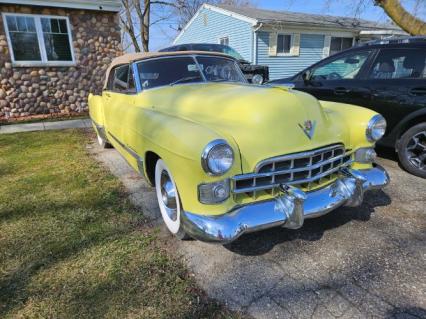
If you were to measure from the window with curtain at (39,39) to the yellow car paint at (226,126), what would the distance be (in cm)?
813

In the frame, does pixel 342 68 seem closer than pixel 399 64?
No

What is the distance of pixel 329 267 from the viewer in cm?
261

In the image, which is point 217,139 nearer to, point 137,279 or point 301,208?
point 301,208

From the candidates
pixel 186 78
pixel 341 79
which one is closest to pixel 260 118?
pixel 186 78

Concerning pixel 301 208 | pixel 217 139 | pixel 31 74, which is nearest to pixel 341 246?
pixel 301 208

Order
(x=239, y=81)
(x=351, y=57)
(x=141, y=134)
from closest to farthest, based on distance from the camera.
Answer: (x=141, y=134), (x=239, y=81), (x=351, y=57)

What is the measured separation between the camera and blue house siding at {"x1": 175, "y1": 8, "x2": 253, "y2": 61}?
1591 centimetres

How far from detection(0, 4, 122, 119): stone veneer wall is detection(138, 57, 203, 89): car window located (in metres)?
7.76

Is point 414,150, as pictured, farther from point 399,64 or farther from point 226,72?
point 226,72

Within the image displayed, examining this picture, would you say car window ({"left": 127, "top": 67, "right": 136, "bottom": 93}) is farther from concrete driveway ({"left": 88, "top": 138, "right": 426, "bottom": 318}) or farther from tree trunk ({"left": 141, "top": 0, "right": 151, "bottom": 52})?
tree trunk ({"left": 141, "top": 0, "right": 151, "bottom": 52})

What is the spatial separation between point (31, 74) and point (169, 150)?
31.0 ft

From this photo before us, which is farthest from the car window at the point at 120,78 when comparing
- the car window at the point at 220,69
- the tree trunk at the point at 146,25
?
the tree trunk at the point at 146,25

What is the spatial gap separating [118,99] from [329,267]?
11.1ft

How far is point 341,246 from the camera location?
113 inches
